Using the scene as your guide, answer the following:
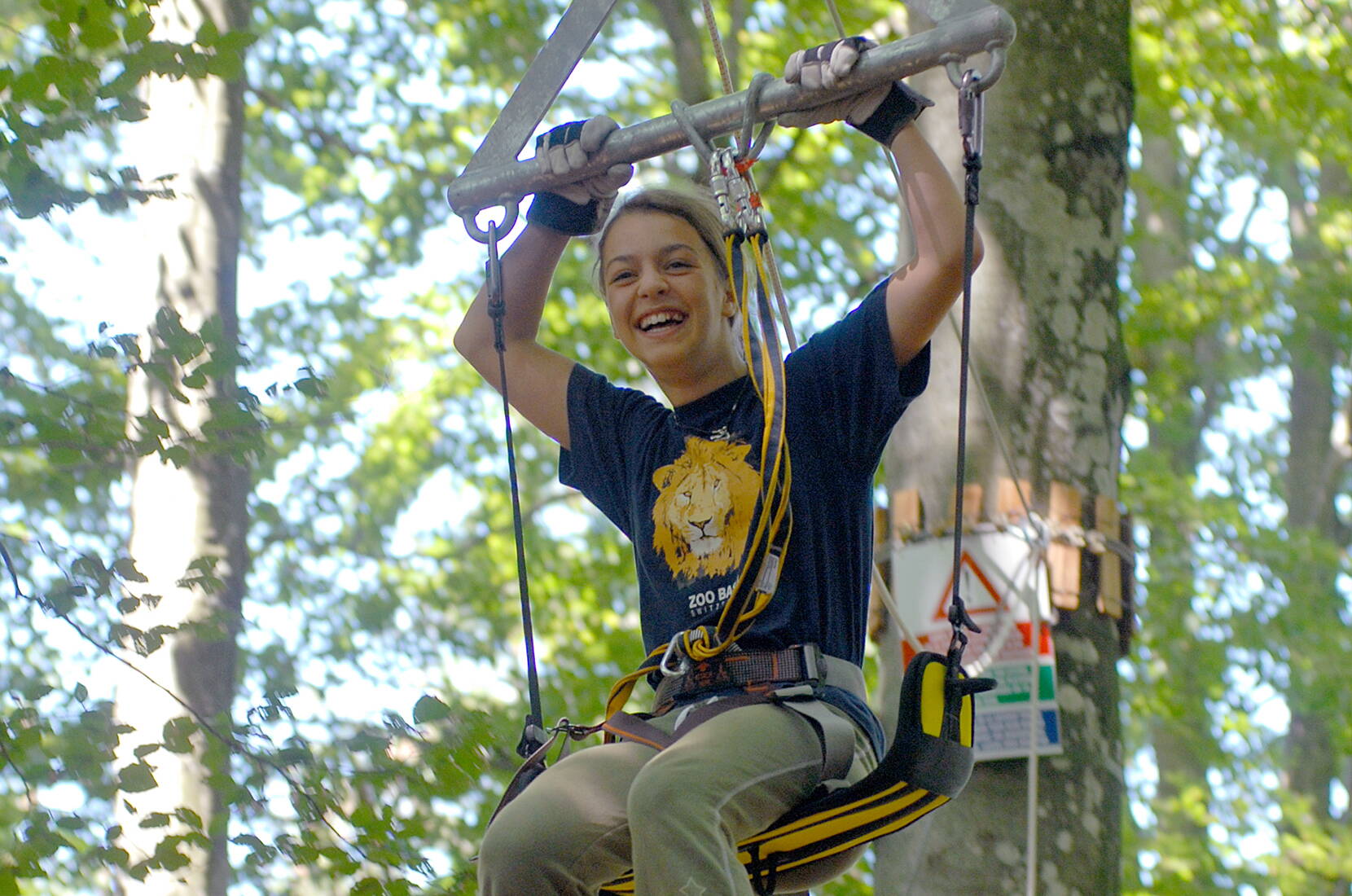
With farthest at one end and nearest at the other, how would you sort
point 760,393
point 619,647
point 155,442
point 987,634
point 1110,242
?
point 619,647
point 1110,242
point 987,634
point 155,442
point 760,393

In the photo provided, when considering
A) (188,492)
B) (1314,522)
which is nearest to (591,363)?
(188,492)

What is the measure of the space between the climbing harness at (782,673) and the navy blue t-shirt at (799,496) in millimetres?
54

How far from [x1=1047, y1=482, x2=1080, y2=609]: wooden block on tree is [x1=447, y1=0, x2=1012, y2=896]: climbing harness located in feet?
3.76

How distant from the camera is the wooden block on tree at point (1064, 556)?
3.43m

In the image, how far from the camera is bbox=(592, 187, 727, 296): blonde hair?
2676 millimetres

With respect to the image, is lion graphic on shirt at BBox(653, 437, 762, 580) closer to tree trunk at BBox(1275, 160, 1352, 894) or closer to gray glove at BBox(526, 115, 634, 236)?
gray glove at BBox(526, 115, 634, 236)

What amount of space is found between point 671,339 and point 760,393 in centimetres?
31

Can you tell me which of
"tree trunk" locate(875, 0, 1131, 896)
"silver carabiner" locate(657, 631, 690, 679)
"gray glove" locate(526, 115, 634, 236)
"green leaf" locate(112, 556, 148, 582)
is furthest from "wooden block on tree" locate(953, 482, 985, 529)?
"green leaf" locate(112, 556, 148, 582)

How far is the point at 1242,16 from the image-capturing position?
320 inches

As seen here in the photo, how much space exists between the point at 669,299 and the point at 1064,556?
131 cm

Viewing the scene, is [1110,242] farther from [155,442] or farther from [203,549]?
[203,549]

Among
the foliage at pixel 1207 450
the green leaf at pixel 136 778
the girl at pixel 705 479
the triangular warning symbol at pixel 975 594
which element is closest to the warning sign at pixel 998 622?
the triangular warning symbol at pixel 975 594

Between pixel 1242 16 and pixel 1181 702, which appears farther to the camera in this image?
pixel 1181 702

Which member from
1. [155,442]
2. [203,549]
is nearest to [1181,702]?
[203,549]
